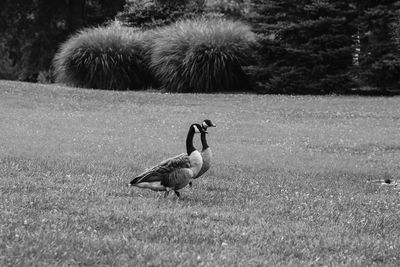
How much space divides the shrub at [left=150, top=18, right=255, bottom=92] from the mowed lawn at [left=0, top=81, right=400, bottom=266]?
18.1 feet

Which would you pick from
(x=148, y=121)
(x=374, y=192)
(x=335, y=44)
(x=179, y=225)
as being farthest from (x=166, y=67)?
(x=179, y=225)

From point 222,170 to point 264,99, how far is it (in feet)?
38.8

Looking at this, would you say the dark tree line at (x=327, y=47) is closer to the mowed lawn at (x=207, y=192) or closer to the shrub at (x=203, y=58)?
the shrub at (x=203, y=58)

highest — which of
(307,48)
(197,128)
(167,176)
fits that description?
(307,48)

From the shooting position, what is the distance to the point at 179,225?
23.7 ft

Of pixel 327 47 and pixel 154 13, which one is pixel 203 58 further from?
pixel 154 13

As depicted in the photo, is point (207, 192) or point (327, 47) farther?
point (327, 47)

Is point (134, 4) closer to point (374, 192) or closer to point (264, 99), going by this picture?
point (264, 99)

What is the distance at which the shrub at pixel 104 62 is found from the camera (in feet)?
87.7

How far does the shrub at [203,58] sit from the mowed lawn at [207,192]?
5.52 metres

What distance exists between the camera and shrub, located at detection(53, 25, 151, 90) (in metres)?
26.7

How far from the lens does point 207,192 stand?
30.6ft

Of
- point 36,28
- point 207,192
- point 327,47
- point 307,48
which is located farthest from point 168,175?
point 36,28

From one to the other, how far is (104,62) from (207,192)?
58.5 ft
